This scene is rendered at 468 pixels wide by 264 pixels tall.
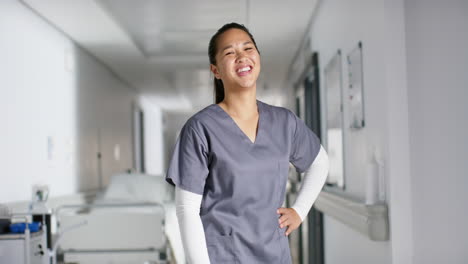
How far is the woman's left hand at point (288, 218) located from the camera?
4.60ft

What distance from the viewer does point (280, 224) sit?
1400 mm

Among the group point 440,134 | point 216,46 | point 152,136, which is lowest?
point 440,134

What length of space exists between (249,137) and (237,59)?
210mm

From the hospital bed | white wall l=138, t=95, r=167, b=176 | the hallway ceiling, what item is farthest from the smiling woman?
white wall l=138, t=95, r=167, b=176

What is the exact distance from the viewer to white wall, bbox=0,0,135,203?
12.4 ft

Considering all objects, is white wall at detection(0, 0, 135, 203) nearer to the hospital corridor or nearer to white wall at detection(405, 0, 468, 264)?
the hospital corridor

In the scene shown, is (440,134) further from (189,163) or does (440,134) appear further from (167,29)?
(167,29)

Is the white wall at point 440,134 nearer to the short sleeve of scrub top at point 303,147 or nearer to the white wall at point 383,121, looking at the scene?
the white wall at point 383,121

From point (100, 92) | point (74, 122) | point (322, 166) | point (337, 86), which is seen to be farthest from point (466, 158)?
point (100, 92)

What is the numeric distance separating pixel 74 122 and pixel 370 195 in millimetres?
3846

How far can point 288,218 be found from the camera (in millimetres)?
1424

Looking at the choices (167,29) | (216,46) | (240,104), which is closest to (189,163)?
(240,104)

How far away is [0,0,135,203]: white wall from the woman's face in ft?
8.99

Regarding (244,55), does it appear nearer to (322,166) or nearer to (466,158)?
(322,166)
